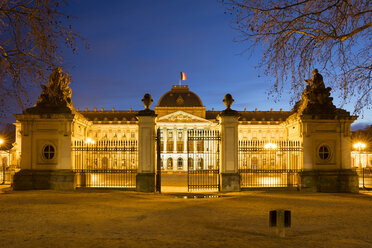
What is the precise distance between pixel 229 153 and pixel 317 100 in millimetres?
4829

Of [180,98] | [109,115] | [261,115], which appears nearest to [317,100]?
[180,98]

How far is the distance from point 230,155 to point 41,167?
8372mm

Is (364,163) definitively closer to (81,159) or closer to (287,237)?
(81,159)

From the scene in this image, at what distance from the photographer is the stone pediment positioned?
79000 mm

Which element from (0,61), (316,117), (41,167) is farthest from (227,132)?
(0,61)

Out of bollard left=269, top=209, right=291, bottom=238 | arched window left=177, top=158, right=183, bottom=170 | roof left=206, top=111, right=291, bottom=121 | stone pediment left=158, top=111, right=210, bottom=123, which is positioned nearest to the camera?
bollard left=269, top=209, right=291, bottom=238

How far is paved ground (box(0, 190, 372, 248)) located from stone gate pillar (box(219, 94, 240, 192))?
2383mm

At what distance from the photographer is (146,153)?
15992mm

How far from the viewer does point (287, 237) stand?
7.36m

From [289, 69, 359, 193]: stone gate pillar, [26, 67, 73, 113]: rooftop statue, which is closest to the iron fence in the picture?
[289, 69, 359, 193]: stone gate pillar

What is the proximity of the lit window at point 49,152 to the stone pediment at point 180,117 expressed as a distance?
6230cm

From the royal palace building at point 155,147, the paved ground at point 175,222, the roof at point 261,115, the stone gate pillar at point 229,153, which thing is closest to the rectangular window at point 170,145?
the roof at point 261,115

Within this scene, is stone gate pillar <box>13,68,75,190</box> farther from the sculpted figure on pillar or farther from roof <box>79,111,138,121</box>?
roof <box>79,111,138,121</box>

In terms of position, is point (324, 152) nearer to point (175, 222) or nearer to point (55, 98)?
point (175, 222)
